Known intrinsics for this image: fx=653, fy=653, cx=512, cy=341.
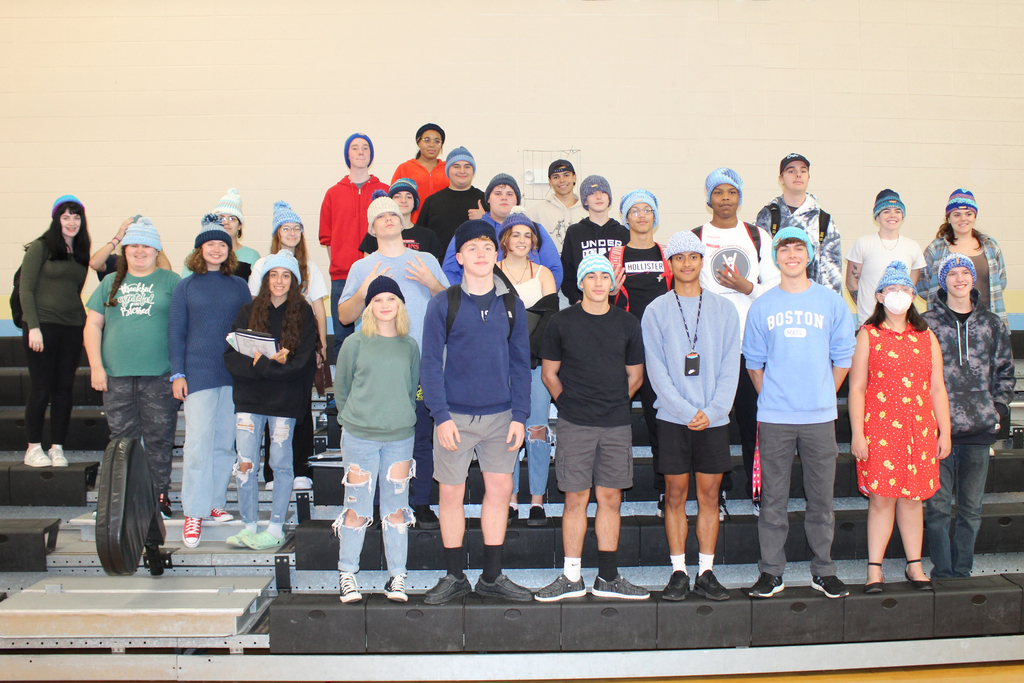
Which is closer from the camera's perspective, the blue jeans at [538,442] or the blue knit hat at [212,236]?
the blue jeans at [538,442]

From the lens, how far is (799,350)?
8.76ft

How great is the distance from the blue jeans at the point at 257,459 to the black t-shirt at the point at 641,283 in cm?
169

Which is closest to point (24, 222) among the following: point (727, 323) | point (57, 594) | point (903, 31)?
point (57, 594)

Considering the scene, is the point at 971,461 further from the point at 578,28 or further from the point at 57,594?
the point at 578,28

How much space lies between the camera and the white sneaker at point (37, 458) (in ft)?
11.6

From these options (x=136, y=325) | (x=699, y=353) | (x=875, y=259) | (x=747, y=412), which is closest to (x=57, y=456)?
(x=136, y=325)

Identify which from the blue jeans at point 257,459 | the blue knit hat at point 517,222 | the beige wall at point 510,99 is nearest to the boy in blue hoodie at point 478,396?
the blue knit hat at point 517,222

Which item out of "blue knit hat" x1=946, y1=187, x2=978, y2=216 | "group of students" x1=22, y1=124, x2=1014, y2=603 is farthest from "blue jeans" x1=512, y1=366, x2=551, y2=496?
"blue knit hat" x1=946, y1=187, x2=978, y2=216

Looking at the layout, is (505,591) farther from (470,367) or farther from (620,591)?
(470,367)

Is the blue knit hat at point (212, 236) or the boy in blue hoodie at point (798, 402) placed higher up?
the blue knit hat at point (212, 236)

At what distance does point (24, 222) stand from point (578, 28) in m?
5.07

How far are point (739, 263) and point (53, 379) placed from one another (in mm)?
3700

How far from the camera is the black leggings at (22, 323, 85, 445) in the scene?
357 cm

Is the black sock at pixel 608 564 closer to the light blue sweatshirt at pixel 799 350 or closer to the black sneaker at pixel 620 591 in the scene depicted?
the black sneaker at pixel 620 591
